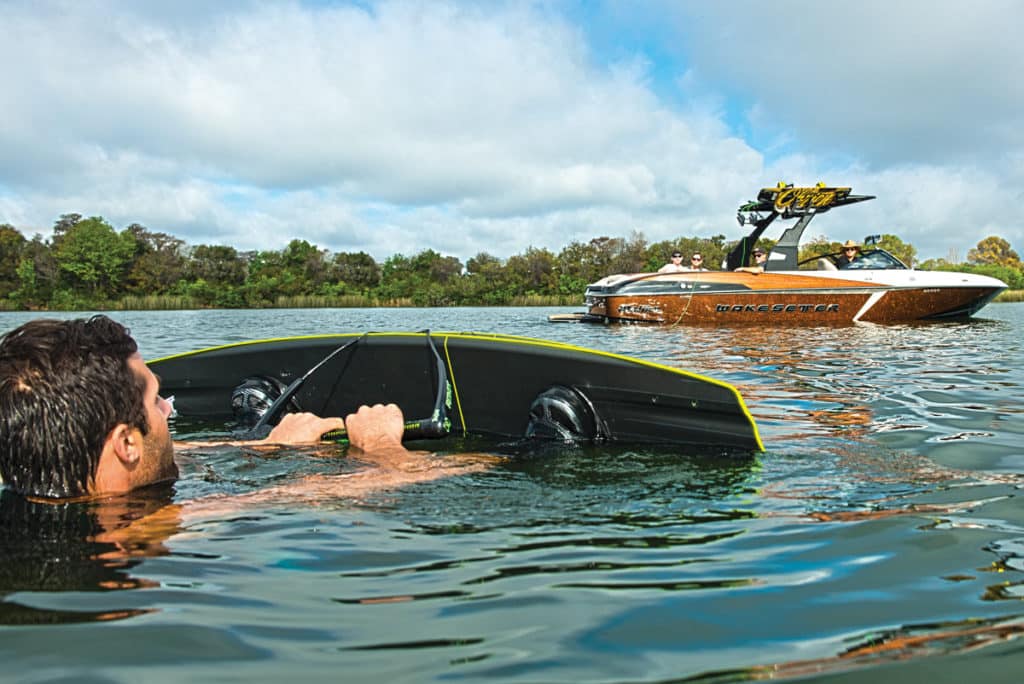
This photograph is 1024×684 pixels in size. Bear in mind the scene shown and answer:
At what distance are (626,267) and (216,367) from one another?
60585 millimetres

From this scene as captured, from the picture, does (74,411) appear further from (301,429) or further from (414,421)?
(414,421)

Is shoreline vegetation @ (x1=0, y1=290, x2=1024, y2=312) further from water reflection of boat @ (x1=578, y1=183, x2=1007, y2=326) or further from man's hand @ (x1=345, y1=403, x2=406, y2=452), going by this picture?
man's hand @ (x1=345, y1=403, x2=406, y2=452)

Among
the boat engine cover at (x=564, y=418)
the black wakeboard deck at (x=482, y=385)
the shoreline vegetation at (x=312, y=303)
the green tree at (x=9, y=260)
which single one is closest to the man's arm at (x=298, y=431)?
the black wakeboard deck at (x=482, y=385)

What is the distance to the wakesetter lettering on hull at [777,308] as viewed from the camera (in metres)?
16.2

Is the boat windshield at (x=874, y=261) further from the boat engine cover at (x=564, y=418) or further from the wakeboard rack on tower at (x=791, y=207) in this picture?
the boat engine cover at (x=564, y=418)

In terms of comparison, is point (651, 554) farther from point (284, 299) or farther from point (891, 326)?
point (284, 299)

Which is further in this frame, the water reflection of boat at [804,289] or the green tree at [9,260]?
the green tree at [9,260]

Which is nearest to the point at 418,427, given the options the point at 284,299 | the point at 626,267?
the point at 284,299

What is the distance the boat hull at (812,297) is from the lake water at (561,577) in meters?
13.1

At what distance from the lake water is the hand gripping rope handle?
0.42 m

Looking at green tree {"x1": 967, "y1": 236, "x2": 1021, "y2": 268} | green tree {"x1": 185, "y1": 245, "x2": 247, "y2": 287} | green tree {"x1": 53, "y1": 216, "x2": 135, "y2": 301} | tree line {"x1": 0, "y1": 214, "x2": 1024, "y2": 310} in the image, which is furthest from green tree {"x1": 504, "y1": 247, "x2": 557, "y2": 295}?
green tree {"x1": 967, "y1": 236, "x2": 1021, "y2": 268}

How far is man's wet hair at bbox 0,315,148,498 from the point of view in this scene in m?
2.43

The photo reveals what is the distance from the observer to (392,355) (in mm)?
4938

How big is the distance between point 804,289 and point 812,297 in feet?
0.85
